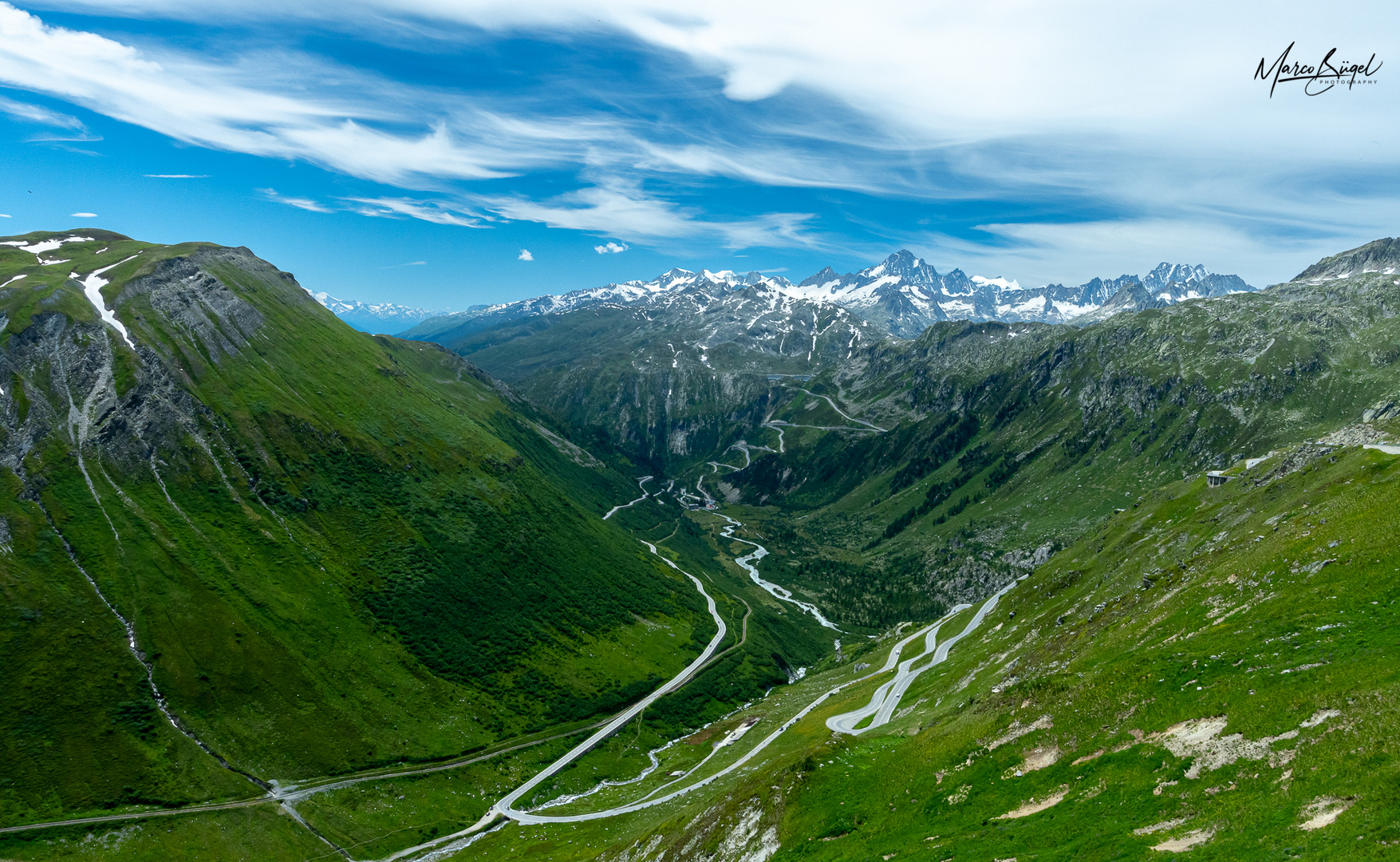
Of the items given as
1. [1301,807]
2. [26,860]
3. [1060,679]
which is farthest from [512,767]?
[1301,807]

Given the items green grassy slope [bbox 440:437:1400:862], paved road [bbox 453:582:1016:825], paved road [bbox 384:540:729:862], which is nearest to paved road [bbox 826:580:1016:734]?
paved road [bbox 453:582:1016:825]

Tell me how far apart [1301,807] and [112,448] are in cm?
20083

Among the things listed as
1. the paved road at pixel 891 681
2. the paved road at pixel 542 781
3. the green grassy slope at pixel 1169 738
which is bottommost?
the paved road at pixel 542 781

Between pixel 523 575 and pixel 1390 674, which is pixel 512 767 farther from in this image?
pixel 1390 674

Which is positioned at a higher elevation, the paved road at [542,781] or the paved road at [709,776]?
the paved road at [709,776]

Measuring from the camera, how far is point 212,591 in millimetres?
129000

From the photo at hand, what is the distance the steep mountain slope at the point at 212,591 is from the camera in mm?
103938

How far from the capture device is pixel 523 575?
197 m

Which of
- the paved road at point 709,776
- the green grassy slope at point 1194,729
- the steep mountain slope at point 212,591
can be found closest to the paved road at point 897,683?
the paved road at point 709,776

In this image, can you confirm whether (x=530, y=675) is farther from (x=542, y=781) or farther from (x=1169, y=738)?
(x=1169, y=738)

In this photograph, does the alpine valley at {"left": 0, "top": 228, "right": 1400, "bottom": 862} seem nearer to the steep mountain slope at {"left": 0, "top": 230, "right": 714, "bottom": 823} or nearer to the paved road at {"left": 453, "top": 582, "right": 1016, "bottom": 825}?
the steep mountain slope at {"left": 0, "top": 230, "right": 714, "bottom": 823}

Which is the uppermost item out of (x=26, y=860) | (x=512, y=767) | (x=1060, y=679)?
(x=1060, y=679)

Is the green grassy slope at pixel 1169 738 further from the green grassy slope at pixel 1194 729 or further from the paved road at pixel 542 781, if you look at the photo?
the paved road at pixel 542 781

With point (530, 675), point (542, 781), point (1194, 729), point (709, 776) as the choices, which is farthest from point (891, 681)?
point (530, 675)
